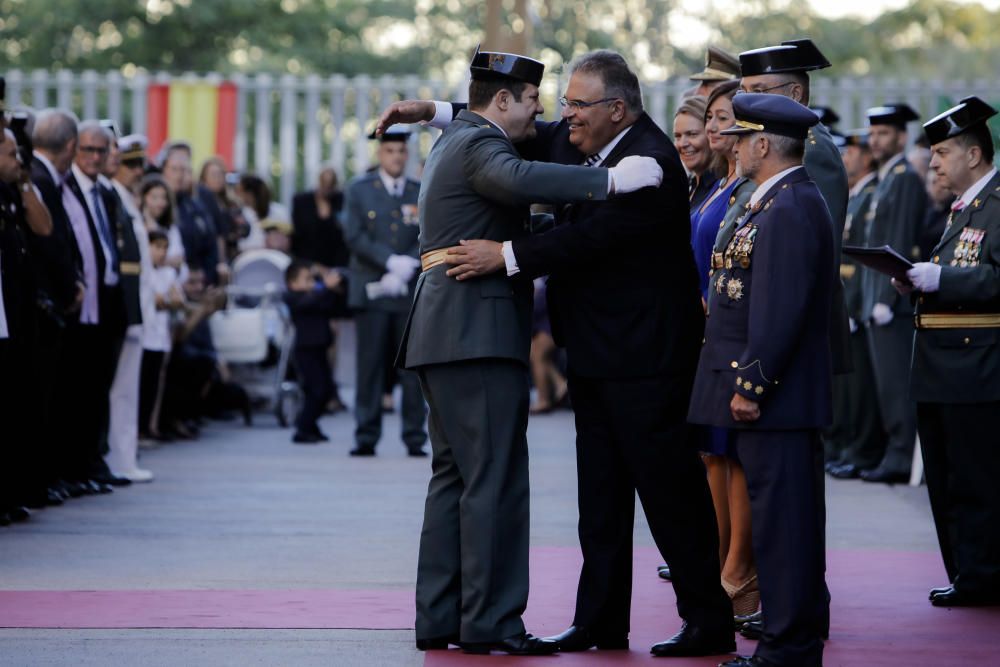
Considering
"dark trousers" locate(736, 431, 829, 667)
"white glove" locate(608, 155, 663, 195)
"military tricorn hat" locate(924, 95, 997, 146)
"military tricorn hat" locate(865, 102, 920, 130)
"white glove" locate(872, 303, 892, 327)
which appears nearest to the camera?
"dark trousers" locate(736, 431, 829, 667)

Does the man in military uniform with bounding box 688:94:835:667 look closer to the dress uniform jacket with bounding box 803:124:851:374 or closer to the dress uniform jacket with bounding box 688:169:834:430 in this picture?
the dress uniform jacket with bounding box 688:169:834:430

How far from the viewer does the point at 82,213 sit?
9164mm

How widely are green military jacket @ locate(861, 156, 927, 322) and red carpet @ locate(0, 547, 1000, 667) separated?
11.5 feet

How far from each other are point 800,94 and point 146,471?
5.70 metres

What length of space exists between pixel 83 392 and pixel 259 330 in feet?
13.2

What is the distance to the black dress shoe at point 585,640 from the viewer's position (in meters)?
5.48

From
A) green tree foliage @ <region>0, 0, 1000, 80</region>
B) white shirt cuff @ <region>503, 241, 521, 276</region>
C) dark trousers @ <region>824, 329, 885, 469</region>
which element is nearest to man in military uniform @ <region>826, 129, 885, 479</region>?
dark trousers @ <region>824, 329, 885, 469</region>

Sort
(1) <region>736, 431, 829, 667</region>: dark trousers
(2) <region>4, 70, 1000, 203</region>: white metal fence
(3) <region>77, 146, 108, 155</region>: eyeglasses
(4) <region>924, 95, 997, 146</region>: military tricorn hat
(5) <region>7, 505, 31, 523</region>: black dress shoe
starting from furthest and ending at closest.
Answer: (2) <region>4, 70, 1000, 203</region>: white metal fence < (3) <region>77, 146, 108, 155</region>: eyeglasses < (5) <region>7, 505, 31, 523</region>: black dress shoe < (4) <region>924, 95, 997, 146</region>: military tricorn hat < (1) <region>736, 431, 829, 667</region>: dark trousers

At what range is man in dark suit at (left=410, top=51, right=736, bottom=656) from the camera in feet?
17.6

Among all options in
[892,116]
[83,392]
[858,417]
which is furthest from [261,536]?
[892,116]

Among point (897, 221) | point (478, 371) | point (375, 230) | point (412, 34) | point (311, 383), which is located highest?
point (412, 34)

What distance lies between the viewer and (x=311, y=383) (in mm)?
12641

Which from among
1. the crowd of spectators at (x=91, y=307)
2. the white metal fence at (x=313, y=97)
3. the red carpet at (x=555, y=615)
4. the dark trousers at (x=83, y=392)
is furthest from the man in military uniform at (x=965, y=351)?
the white metal fence at (x=313, y=97)

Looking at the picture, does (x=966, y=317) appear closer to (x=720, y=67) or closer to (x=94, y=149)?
(x=720, y=67)
